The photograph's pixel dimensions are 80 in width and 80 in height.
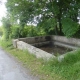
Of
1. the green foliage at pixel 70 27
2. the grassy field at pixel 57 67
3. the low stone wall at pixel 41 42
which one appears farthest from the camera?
the green foliage at pixel 70 27

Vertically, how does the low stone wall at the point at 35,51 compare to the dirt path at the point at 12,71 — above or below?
above

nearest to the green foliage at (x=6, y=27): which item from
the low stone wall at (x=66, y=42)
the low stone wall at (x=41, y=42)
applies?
the low stone wall at (x=41, y=42)

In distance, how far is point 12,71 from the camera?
513 cm

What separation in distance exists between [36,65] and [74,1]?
450cm

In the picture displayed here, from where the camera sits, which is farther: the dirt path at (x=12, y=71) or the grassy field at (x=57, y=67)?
the dirt path at (x=12, y=71)

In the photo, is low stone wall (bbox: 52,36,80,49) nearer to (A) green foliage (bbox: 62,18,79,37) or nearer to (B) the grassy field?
(A) green foliage (bbox: 62,18,79,37)

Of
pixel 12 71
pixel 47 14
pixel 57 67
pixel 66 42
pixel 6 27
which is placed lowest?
pixel 12 71

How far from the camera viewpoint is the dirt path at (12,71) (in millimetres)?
4584

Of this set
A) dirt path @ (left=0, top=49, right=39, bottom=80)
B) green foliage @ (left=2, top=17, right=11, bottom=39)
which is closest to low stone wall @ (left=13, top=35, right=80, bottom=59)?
dirt path @ (left=0, top=49, right=39, bottom=80)

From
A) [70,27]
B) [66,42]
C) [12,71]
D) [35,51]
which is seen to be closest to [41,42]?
[66,42]

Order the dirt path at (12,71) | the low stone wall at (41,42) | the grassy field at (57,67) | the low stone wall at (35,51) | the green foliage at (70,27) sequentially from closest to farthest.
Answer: the grassy field at (57,67), the dirt path at (12,71), the low stone wall at (35,51), the low stone wall at (41,42), the green foliage at (70,27)

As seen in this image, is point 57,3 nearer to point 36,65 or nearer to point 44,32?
point 44,32

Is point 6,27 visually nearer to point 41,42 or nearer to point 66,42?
point 41,42

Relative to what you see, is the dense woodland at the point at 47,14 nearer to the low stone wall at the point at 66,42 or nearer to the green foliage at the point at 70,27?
the green foliage at the point at 70,27
